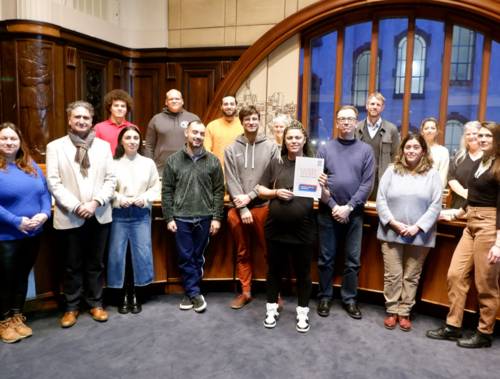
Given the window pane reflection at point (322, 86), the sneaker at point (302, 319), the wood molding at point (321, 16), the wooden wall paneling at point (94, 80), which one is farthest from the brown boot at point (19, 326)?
the window pane reflection at point (322, 86)

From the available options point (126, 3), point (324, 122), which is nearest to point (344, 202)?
point (324, 122)

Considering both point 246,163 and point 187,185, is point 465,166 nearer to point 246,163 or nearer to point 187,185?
point 246,163

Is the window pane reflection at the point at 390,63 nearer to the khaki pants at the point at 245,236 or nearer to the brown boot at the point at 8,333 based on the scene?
the khaki pants at the point at 245,236

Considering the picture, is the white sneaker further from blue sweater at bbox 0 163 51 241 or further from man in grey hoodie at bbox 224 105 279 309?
blue sweater at bbox 0 163 51 241

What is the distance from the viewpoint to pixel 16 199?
2643mm

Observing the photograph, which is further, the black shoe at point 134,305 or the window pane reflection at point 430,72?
the window pane reflection at point 430,72

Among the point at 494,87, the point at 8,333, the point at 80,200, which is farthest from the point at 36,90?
the point at 494,87

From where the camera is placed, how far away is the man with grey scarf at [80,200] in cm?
281

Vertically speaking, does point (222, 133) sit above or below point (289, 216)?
above

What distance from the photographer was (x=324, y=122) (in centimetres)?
555

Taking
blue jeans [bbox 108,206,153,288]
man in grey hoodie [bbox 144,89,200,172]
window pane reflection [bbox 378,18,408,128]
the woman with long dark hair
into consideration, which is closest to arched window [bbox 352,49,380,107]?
window pane reflection [bbox 378,18,408,128]

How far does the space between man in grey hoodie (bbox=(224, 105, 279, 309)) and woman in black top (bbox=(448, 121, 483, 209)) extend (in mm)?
1401

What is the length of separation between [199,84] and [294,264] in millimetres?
3607

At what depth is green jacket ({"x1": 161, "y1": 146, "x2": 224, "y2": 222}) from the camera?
3.14 m
